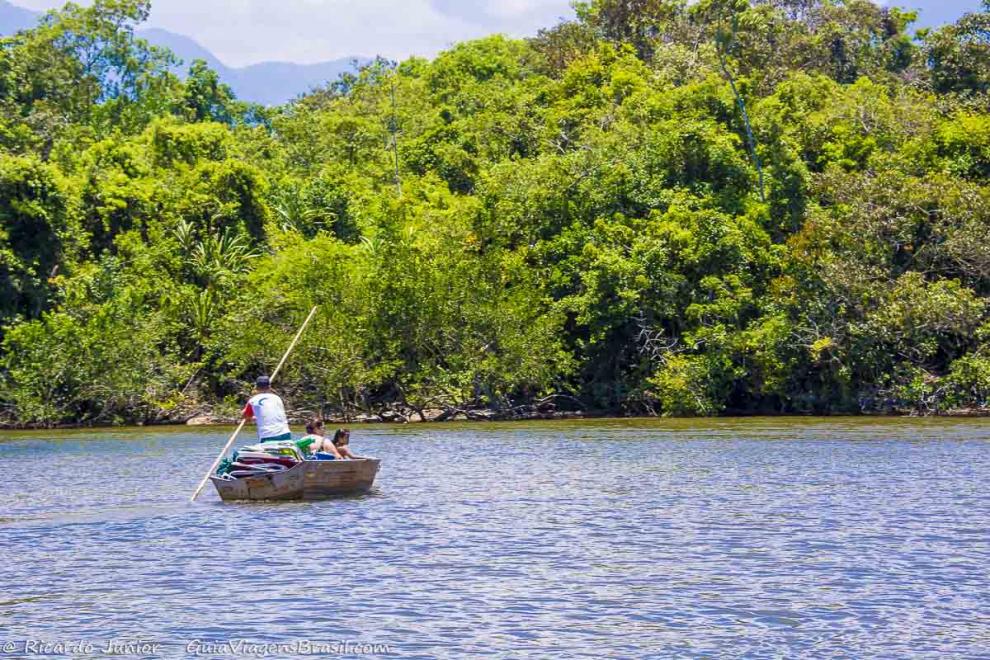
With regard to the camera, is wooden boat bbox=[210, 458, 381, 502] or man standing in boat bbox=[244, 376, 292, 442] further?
man standing in boat bbox=[244, 376, 292, 442]

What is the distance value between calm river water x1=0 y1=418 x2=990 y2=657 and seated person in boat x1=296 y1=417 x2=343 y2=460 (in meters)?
1.15

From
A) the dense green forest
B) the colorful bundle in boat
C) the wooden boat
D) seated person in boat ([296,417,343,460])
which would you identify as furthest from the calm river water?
the dense green forest

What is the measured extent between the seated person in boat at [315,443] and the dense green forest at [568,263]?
86.3 ft

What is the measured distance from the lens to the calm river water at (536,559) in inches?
540

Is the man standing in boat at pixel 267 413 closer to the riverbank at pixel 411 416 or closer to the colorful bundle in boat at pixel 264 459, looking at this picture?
the colorful bundle in boat at pixel 264 459

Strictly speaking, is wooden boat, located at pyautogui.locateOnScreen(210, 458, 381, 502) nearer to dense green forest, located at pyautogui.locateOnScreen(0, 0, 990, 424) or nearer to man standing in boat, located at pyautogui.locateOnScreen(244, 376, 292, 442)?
man standing in boat, located at pyautogui.locateOnScreen(244, 376, 292, 442)

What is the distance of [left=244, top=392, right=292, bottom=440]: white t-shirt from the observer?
24.1 metres

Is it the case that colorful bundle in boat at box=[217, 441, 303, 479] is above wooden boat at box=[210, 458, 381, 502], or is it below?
above

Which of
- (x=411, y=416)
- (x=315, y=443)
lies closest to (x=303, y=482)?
(x=315, y=443)

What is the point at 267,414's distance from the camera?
24141 millimetres

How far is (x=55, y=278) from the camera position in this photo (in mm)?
53750

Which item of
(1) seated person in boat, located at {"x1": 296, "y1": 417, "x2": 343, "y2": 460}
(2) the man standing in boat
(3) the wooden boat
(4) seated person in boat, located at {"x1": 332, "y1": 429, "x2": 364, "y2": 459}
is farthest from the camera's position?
(4) seated person in boat, located at {"x1": 332, "y1": 429, "x2": 364, "y2": 459}

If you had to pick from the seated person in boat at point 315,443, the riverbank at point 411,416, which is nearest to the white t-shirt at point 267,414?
the seated person in boat at point 315,443

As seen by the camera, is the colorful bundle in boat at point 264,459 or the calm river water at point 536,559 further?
the colorful bundle in boat at point 264,459
